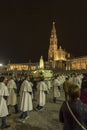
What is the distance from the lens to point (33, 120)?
33.2 ft

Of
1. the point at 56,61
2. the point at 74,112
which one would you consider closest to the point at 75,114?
the point at 74,112

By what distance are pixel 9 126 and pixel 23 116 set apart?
1358mm

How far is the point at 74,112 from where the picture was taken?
4.02m

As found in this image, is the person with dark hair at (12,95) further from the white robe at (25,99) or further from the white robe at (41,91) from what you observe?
the white robe at (25,99)

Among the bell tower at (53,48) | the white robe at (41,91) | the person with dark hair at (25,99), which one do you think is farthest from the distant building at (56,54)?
the person with dark hair at (25,99)

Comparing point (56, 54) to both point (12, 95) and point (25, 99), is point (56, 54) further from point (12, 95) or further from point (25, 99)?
point (25, 99)

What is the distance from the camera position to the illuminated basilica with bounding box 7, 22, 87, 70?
415ft

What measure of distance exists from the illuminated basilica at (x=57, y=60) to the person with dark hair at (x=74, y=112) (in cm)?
11711

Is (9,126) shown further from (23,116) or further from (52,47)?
(52,47)

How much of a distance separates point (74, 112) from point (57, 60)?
133352 millimetres

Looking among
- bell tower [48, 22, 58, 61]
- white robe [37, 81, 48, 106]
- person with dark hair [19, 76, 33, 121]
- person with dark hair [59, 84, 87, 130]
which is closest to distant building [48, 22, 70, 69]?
bell tower [48, 22, 58, 61]

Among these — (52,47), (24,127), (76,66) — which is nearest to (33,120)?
(24,127)

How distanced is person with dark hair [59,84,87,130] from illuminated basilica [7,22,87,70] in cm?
11711

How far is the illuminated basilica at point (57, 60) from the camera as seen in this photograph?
12662 cm
